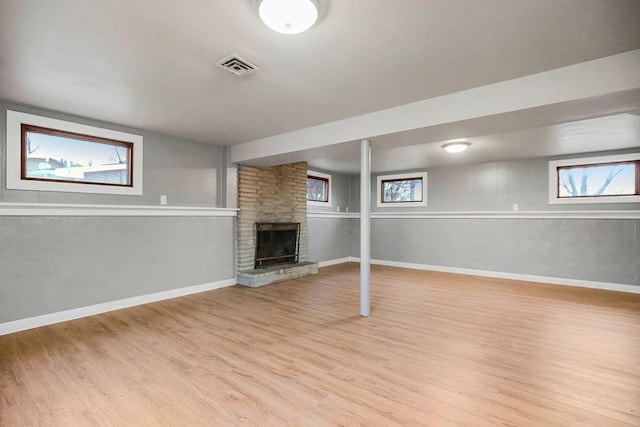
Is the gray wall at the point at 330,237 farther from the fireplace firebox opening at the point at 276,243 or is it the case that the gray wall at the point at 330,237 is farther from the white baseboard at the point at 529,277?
the white baseboard at the point at 529,277

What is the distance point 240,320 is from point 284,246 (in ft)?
8.44

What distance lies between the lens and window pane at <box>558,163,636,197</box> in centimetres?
491

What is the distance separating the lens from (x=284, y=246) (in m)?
5.86

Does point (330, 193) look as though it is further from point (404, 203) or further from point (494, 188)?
point (494, 188)

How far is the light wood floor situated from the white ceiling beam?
210 cm

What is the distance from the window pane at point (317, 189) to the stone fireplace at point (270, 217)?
2.42 feet

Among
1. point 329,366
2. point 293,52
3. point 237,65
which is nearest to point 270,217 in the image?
point 237,65

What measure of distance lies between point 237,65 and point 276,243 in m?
3.78

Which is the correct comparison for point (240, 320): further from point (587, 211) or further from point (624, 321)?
point (587, 211)

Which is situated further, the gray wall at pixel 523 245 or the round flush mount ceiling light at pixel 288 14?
the gray wall at pixel 523 245

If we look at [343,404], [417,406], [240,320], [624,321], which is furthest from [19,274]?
[624,321]

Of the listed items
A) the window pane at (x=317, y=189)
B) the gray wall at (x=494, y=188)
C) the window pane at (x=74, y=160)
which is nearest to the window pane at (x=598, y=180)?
the gray wall at (x=494, y=188)

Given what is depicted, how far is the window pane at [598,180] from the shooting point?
193 inches

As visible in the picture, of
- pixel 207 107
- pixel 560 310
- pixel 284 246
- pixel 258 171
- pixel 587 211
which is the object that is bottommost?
pixel 560 310
